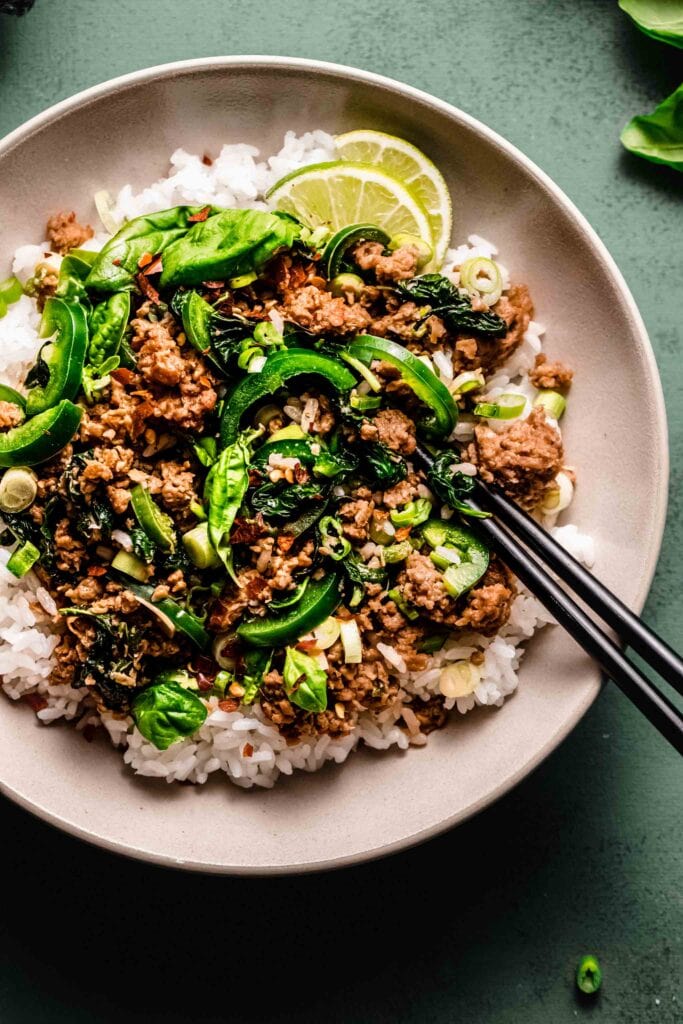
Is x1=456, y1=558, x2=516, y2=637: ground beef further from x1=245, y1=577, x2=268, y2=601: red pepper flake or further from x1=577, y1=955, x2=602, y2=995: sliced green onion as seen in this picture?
x1=577, y1=955, x2=602, y2=995: sliced green onion

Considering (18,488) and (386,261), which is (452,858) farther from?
(386,261)

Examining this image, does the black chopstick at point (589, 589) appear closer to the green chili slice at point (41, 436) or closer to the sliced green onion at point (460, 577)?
the sliced green onion at point (460, 577)

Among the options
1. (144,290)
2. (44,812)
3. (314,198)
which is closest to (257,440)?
(144,290)

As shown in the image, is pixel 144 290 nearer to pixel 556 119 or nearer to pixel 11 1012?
pixel 556 119

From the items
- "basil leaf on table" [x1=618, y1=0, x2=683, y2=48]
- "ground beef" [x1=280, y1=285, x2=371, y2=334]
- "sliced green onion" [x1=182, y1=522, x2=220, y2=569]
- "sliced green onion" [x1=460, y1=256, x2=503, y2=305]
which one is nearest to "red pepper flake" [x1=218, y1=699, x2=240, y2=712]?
"sliced green onion" [x1=182, y1=522, x2=220, y2=569]

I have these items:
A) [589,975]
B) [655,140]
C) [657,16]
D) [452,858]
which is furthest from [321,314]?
[589,975]

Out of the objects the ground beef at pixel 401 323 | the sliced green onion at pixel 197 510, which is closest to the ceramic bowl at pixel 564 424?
the ground beef at pixel 401 323
